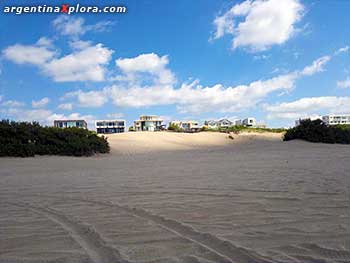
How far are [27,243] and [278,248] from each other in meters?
Result: 2.25

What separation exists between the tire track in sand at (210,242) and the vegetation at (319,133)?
73.6 feet

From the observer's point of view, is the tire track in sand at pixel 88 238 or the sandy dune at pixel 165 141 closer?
the tire track in sand at pixel 88 238

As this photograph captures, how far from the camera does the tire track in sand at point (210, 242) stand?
8.57ft

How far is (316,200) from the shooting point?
4559 millimetres

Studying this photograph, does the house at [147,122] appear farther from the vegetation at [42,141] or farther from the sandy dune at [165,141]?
the vegetation at [42,141]

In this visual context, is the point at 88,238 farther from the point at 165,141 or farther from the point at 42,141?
the point at 165,141

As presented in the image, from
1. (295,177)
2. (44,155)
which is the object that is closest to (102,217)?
(295,177)

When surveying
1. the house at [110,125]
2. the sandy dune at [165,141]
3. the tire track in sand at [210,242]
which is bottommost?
the tire track in sand at [210,242]

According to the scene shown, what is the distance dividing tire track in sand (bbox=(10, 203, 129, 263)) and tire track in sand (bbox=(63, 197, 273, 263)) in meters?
0.68

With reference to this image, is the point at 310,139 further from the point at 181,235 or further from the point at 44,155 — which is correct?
the point at 181,235

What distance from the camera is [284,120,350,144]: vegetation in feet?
78.3

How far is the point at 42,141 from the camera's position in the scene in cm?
1659

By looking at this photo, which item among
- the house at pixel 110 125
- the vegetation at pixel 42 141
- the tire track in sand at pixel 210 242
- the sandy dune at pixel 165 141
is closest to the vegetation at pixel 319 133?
the sandy dune at pixel 165 141

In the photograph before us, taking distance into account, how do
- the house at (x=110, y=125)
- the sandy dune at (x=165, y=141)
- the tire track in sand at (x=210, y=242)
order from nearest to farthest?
the tire track in sand at (x=210, y=242), the sandy dune at (x=165, y=141), the house at (x=110, y=125)
